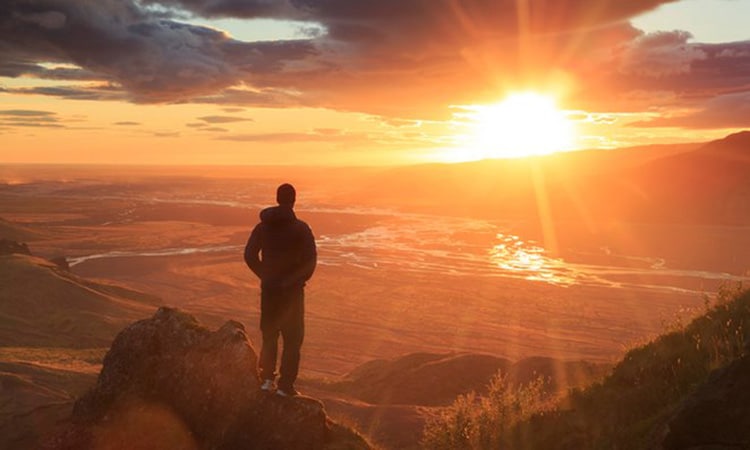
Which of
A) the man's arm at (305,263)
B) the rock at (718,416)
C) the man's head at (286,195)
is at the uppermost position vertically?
the man's head at (286,195)

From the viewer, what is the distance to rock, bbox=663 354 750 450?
17.7 feet

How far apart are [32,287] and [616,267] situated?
5194 centimetres

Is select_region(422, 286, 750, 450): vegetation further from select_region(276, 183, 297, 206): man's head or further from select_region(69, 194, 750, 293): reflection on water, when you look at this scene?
select_region(69, 194, 750, 293): reflection on water

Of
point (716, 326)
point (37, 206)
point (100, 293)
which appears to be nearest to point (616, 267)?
point (100, 293)

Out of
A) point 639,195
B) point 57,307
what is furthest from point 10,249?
point 639,195

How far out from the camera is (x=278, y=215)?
8164 millimetres

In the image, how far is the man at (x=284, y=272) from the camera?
8.24m

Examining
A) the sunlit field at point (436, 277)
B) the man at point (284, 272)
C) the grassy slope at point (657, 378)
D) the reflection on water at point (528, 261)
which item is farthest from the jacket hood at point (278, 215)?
the reflection on water at point (528, 261)

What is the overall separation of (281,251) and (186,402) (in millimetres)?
2495

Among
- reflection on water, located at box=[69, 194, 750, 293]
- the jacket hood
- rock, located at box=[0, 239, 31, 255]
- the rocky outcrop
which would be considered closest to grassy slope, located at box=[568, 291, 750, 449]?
the rocky outcrop

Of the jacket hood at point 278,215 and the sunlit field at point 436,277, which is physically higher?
the jacket hood at point 278,215

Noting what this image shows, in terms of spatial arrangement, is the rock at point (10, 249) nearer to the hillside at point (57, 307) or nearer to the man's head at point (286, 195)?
the hillside at point (57, 307)

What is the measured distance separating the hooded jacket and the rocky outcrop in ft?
3.68

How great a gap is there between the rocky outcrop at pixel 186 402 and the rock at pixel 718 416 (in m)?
4.15
